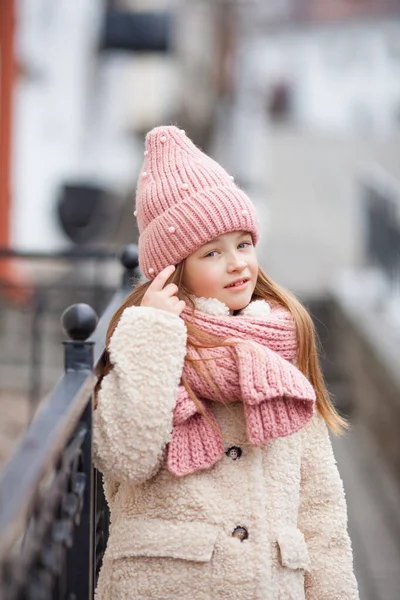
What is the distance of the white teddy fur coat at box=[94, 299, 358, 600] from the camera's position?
193 centimetres

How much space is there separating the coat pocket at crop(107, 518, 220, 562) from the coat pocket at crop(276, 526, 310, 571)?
0.13 meters

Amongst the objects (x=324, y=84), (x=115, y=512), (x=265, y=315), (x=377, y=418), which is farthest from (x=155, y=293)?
(x=324, y=84)

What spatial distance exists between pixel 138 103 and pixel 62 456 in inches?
752

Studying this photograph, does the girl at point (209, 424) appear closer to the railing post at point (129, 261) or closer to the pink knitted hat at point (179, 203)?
the pink knitted hat at point (179, 203)

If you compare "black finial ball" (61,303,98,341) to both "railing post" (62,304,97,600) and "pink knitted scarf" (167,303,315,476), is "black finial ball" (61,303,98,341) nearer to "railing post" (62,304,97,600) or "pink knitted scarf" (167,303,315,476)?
"railing post" (62,304,97,600)

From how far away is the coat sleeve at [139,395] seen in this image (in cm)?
191

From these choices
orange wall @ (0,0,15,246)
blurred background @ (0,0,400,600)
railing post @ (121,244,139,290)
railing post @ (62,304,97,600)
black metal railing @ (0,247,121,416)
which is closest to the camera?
railing post @ (62,304,97,600)

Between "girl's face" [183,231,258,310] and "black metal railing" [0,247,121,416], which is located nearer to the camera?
"girl's face" [183,231,258,310]

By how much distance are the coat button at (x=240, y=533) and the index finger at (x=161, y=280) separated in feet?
1.63

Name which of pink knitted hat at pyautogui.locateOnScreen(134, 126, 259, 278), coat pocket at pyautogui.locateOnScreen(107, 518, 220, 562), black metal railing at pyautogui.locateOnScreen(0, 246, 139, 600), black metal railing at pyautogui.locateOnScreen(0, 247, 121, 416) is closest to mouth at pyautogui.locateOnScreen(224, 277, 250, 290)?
pink knitted hat at pyautogui.locateOnScreen(134, 126, 259, 278)

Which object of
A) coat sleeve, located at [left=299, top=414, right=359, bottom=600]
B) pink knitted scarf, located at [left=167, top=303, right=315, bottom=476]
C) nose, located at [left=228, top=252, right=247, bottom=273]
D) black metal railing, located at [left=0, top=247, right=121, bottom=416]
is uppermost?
nose, located at [left=228, top=252, right=247, bottom=273]

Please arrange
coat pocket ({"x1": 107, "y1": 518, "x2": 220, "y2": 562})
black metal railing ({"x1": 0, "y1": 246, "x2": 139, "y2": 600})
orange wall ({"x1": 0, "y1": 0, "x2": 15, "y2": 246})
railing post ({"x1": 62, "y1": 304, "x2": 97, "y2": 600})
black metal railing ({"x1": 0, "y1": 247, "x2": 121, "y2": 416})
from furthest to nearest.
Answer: orange wall ({"x1": 0, "y1": 0, "x2": 15, "y2": 246})
black metal railing ({"x1": 0, "y1": 247, "x2": 121, "y2": 416})
coat pocket ({"x1": 107, "y1": 518, "x2": 220, "y2": 562})
railing post ({"x1": 62, "y1": 304, "x2": 97, "y2": 600})
black metal railing ({"x1": 0, "y1": 246, "x2": 139, "y2": 600})

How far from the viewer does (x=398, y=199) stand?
883cm

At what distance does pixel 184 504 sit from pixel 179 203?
61cm
